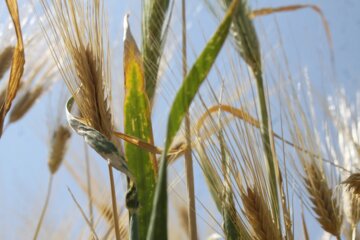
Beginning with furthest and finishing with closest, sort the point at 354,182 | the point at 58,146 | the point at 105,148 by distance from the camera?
the point at 58,146, the point at 354,182, the point at 105,148

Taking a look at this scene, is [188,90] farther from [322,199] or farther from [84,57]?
[322,199]

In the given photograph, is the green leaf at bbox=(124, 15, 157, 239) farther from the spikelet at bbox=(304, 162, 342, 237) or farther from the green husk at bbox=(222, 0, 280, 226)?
the spikelet at bbox=(304, 162, 342, 237)

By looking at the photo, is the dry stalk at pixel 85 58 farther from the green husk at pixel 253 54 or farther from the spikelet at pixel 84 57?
the green husk at pixel 253 54

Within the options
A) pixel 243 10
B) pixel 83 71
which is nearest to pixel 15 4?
pixel 83 71

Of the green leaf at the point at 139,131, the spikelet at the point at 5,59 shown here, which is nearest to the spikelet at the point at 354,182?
the green leaf at the point at 139,131

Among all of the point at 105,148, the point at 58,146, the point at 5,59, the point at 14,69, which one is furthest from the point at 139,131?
the point at 58,146

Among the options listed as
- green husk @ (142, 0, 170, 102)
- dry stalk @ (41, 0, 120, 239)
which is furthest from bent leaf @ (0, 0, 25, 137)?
green husk @ (142, 0, 170, 102)

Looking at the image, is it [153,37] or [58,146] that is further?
[58,146]
